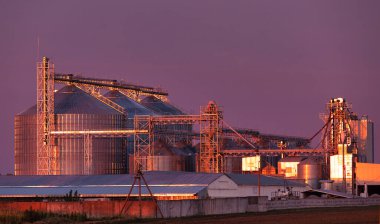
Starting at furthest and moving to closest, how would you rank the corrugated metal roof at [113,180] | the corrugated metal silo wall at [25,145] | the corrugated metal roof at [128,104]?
the corrugated metal roof at [128,104]
the corrugated metal silo wall at [25,145]
the corrugated metal roof at [113,180]

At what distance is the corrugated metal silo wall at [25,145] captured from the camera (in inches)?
5310

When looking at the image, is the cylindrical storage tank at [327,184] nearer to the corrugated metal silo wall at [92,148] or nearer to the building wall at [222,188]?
the building wall at [222,188]

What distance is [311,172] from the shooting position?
128750mm

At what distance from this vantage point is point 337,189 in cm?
12162

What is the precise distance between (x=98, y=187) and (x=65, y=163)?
98.5 feet

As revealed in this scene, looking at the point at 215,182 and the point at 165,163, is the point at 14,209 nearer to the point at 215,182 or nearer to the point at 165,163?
the point at 215,182

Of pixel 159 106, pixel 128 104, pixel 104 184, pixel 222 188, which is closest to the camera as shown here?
pixel 222 188

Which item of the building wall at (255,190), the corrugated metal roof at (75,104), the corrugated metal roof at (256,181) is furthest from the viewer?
the corrugated metal roof at (75,104)

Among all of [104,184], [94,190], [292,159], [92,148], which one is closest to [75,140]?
[92,148]

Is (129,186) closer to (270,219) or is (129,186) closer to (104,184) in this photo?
(104,184)

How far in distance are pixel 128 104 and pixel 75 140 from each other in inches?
846

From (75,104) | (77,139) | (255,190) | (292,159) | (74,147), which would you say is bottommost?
(255,190)

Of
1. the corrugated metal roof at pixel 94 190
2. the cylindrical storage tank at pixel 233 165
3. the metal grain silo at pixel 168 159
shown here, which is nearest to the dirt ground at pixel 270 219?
the corrugated metal roof at pixel 94 190

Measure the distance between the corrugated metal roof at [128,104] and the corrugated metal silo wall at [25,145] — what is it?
18.8 meters
